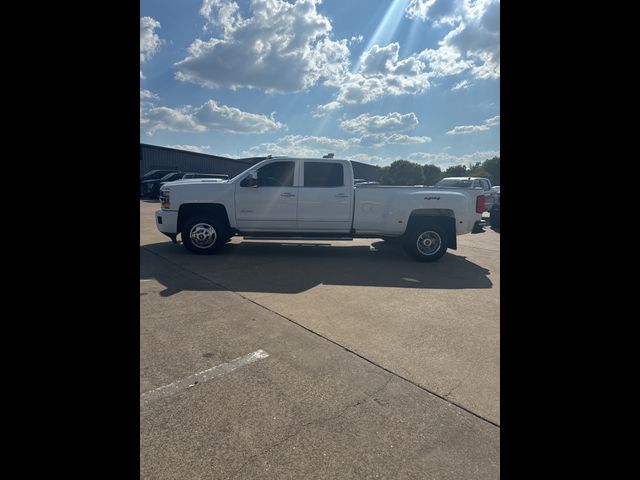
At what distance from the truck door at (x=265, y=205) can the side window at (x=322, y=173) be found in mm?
309

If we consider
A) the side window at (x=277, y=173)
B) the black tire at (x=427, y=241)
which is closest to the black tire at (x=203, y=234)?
the side window at (x=277, y=173)

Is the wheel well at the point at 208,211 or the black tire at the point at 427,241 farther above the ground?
the wheel well at the point at 208,211

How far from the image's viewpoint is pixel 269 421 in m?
2.31

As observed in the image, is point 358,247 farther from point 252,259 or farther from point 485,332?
point 485,332

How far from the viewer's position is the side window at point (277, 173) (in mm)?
7641

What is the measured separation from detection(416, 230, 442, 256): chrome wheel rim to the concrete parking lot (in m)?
1.60

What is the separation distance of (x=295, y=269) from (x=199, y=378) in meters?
3.84

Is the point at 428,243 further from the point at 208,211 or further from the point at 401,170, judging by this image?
the point at 401,170

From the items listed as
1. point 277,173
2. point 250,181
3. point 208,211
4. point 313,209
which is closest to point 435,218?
point 313,209

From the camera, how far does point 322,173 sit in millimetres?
7656

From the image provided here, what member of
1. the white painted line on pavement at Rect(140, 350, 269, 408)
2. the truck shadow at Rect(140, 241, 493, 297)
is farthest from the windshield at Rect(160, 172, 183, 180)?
the white painted line on pavement at Rect(140, 350, 269, 408)

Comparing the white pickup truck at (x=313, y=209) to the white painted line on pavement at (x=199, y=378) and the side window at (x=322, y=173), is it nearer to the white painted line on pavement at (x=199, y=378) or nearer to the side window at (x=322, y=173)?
the side window at (x=322, y=173)

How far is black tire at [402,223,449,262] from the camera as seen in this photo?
288 inches

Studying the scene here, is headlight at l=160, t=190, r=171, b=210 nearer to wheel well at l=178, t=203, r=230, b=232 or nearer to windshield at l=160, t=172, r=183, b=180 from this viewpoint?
wheel well at l=178, t=203, r=230, b=232
